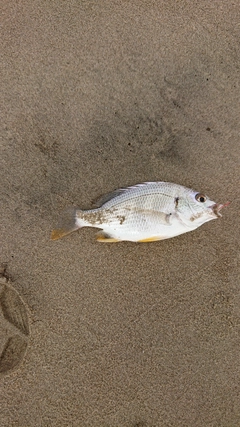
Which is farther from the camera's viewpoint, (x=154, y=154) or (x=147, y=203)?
(x=154, y=154)

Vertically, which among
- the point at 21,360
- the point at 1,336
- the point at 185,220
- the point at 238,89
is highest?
the point at 238,89

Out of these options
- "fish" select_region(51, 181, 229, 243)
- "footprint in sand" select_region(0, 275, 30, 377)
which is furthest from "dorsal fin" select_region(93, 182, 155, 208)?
"footprint in sand" select_region(0, 275, 30, 377)

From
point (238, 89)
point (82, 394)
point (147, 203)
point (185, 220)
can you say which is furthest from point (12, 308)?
point (238, 89)

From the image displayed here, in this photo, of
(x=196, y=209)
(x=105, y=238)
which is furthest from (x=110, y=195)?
(x=196, y=209)

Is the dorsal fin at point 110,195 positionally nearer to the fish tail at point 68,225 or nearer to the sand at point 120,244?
the sand at point 120,244

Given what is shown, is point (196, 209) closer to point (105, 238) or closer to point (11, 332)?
point (105, 238)

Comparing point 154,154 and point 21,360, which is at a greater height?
point 154,154

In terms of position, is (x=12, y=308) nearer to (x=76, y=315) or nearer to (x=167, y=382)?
(x=76, y=315)

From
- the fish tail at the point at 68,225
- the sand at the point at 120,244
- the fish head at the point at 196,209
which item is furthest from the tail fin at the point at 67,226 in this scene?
the fish head at the point at 196,209
